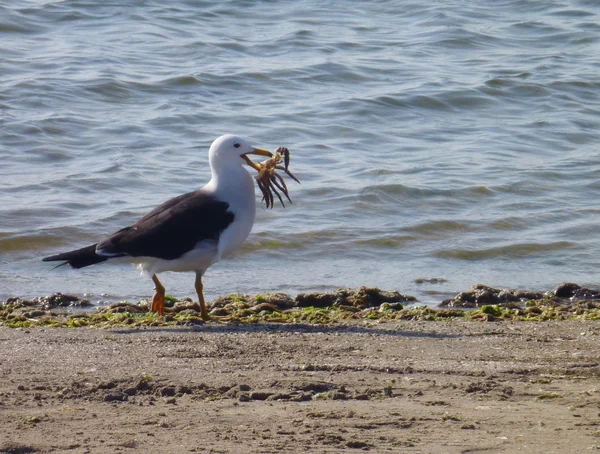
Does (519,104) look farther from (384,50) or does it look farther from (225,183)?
(225,183)

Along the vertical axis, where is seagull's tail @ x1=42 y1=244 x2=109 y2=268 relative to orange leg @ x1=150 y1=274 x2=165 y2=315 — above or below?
above

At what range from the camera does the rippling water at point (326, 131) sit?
938 cm

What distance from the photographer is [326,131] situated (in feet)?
44.7

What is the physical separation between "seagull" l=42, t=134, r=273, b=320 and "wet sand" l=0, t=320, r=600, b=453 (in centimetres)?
69

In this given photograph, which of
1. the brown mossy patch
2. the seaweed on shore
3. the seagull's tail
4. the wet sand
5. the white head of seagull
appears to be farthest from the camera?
the brown mossy patch

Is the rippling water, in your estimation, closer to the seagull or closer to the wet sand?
the seagull

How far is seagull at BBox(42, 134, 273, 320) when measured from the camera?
6.94m

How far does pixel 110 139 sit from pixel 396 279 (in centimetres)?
541

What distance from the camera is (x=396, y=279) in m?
8.79

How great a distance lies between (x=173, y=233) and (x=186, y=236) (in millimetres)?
91

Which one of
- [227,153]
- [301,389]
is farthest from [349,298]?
[301,389]

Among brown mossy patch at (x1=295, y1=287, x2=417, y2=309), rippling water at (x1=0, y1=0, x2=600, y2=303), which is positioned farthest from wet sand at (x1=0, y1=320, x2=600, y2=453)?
rippling water at (x1=0, y1=0, x2=600, y2=303)

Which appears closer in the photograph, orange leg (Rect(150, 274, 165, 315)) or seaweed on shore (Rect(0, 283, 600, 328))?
seaweed on shore (Rect(0, 283, 600, 328))

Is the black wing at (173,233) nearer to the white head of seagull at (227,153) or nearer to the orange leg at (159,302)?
the orange leg at (159,302)
